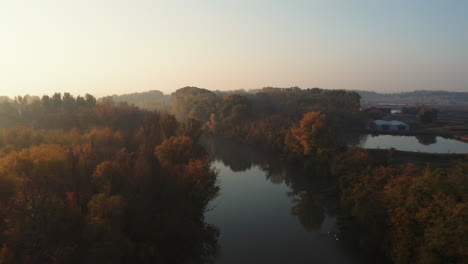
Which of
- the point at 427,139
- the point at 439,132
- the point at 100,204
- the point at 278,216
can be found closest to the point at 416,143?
the point at 427,139

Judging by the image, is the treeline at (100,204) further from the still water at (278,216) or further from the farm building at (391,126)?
the farm building at (391,126)

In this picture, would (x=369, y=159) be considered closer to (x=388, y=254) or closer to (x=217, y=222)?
(x=388, y=254)

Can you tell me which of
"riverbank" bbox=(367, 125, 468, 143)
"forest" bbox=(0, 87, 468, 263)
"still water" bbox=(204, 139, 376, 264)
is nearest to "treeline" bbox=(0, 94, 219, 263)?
"forest" bbox=(0, 87, 468, 263)

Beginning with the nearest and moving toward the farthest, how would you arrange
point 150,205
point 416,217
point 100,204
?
point 416,217
point 100,204
point 150,205

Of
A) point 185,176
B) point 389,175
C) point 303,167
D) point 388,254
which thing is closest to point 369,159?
point 389,175

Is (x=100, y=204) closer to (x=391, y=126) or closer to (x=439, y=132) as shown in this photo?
(x=391, y=126)

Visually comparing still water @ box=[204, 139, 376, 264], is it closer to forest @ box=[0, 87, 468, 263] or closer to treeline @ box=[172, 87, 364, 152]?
forest @ box=[0, 87, 468, 263]

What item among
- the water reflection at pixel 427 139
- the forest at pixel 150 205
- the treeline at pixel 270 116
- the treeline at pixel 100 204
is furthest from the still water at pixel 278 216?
the water reflection at pixel 427 139
